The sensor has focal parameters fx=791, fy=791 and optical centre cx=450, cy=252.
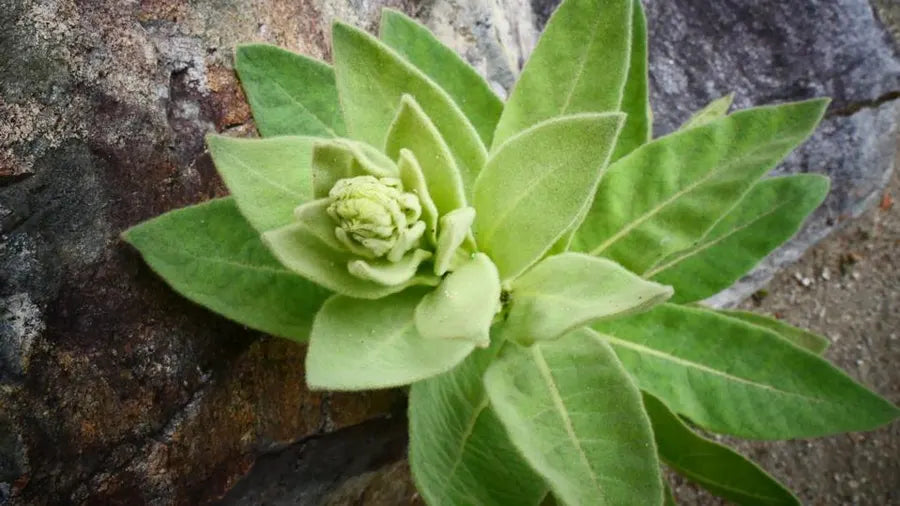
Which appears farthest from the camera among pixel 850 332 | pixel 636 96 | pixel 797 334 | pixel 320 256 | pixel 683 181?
pixel 850 332

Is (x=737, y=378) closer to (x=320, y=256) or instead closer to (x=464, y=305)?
(x=464, y=305)

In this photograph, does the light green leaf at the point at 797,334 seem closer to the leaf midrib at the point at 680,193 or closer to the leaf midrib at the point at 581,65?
the leaf midrib at the point at 680,193

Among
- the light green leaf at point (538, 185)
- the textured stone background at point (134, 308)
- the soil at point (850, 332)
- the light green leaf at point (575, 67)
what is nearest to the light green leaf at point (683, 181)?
the light green leaf at point (575, 67)

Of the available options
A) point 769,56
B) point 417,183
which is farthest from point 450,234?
point 769,56

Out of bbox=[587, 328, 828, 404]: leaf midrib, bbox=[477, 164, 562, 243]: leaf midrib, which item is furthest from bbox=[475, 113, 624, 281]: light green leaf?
bbox=[587, 328, 828, 404]: leaf midrib

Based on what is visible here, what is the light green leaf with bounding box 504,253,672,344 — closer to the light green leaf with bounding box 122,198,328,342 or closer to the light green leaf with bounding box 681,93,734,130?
the light green leaf with bounding box 122,198,328,342
